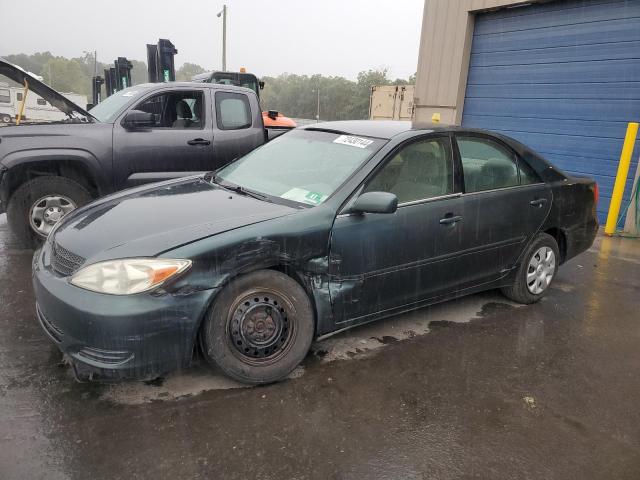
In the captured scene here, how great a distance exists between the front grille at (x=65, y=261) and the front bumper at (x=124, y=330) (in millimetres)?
75

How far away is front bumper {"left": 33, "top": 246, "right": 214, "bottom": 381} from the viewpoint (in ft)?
7.88

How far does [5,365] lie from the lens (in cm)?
296

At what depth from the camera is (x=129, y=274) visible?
2465mm

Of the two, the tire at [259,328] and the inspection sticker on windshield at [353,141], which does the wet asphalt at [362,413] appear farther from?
the inspection sticker on windshield at [353,141]

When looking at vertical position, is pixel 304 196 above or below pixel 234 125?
below

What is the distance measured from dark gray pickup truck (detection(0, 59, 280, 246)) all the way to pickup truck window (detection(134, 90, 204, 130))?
11 millimetres

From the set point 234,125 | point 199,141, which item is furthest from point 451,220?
point 234,125

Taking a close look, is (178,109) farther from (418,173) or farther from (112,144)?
(418,173)

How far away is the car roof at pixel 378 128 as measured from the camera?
11.6 ft

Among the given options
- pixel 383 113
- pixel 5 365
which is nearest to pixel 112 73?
pixel 383 113

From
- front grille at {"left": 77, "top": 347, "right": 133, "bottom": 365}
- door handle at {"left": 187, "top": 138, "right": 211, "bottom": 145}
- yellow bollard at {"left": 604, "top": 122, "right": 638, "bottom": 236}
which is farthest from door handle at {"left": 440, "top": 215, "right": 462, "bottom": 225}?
yellow bollard at {"left": 604, "top": 122, "right": 638, "bottom": 236}

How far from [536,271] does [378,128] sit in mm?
1914

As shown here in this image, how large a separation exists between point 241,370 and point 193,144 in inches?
146

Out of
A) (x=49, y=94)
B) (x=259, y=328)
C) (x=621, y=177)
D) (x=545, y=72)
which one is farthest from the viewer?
(x=545, y=72)
